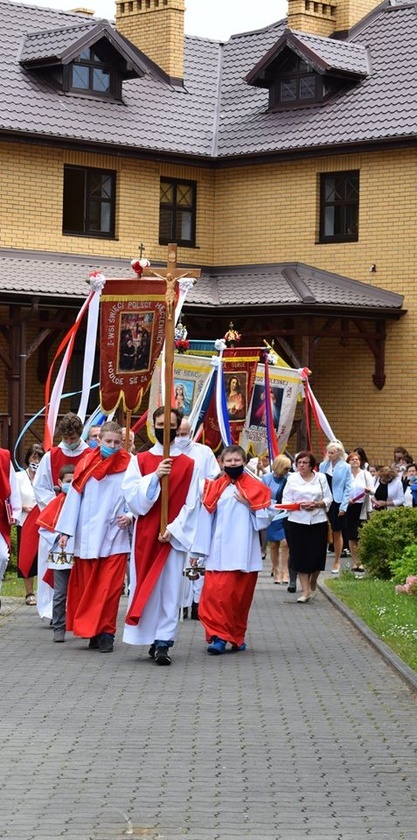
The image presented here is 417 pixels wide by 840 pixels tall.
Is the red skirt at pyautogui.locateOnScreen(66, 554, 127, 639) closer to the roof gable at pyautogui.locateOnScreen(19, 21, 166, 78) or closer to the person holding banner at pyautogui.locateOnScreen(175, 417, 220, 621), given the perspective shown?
the person holding banner at pyautogui.locateOnScreen(175, 417, 220, 621)

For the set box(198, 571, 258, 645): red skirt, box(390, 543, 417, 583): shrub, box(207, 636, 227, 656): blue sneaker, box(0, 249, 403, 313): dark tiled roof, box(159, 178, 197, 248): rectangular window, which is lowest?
box(390, 543, 417, 583): shrub

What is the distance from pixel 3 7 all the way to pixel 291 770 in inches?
1085

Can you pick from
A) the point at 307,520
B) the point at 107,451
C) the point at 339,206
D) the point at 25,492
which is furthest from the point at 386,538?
the point at 339,206

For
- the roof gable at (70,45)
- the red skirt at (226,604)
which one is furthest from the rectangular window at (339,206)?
the red skirt at (226,604)

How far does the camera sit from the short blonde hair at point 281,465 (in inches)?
876

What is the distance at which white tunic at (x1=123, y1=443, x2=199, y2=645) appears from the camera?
1369cm

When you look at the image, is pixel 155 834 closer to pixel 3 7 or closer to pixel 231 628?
pixel 231 628

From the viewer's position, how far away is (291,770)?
901cm

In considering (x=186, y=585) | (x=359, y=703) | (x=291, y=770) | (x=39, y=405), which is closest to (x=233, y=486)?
(x=186, y=585)

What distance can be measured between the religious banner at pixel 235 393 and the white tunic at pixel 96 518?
340 inches

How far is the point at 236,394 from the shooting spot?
2341 cm

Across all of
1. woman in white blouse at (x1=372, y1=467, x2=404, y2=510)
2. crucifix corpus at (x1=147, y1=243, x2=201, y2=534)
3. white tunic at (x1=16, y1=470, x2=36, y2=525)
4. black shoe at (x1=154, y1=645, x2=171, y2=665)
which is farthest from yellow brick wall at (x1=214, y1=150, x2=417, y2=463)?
black shoe at (x1=154, y1=645, x2=171, y2=665)

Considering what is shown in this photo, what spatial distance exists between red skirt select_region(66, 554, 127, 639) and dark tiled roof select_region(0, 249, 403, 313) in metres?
15.1

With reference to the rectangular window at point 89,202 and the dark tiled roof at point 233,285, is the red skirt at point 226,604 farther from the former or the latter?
the rectangular window at point 89,202
